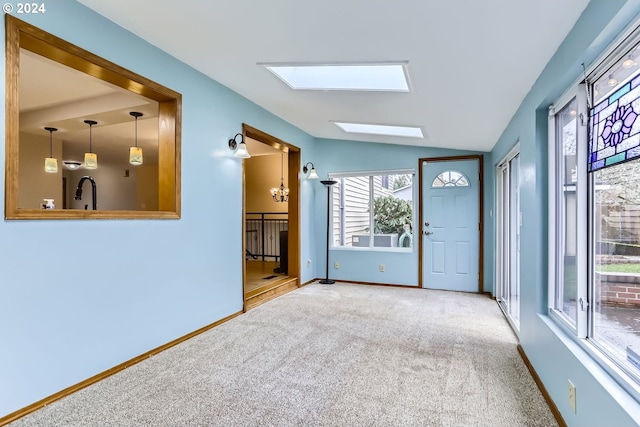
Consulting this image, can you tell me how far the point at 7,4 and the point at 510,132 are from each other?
13.0 feet

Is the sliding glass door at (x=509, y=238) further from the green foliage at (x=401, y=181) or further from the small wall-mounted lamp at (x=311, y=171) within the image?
the small wall-mounted lamp at (x=311, y=171)

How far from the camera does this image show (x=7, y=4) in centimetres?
188

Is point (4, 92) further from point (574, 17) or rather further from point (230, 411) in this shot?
point (574, 17)

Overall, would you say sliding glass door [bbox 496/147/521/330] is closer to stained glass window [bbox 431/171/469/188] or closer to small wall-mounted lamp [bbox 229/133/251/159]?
stained glass window [bbox 431/171/469/188]

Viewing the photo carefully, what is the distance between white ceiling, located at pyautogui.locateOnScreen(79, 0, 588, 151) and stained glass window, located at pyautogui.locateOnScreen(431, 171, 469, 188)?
165cm

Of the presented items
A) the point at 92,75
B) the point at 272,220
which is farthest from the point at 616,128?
the point at 272,220

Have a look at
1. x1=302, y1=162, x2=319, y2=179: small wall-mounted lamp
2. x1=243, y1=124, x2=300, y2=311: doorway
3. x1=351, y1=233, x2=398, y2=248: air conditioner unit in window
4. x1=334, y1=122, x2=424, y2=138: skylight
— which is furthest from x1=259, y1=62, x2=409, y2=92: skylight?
x1=351, y1=233, x2=398, y2=248: air conditioner unit in window

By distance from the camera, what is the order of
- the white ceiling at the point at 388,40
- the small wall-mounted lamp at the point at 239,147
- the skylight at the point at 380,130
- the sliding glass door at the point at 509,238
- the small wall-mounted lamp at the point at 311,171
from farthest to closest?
the small wall-mounted lamp at the point at 311,171, the skylight at the point at 380,130, the small wall-mounted lamp at the point at 239,147, the sliding glass door at the point at 509,238, the white ceiling at the point at 388,40

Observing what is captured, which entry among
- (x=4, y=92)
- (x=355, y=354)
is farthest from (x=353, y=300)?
(x=4, y=92)

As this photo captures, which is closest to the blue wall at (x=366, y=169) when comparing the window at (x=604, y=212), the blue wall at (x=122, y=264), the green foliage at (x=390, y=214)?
the green foliage at (x=390, y=214)

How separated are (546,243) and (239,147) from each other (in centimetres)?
289

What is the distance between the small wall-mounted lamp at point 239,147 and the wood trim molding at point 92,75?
690 millimetres

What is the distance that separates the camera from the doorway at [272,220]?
5.36 meters

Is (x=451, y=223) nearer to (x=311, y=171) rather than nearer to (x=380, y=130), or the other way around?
(x=380, y=130)
